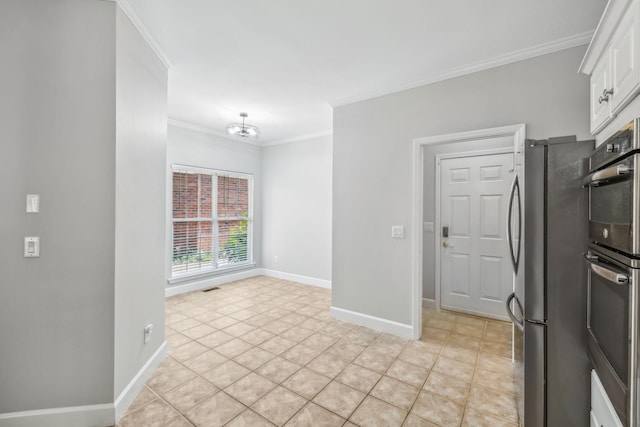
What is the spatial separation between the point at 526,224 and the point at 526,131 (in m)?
1.19

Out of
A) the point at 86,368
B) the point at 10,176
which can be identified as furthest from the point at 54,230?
the point at 86,368

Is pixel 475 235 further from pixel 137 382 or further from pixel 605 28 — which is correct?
pixel 137 382

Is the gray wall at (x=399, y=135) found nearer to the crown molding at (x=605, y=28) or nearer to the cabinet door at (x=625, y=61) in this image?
the crown molding at (x=605, y=28)

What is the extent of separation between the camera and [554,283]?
1.51 metres

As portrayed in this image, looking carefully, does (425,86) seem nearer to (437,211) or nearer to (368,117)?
(368,117)

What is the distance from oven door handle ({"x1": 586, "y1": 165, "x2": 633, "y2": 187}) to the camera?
3.40 feet

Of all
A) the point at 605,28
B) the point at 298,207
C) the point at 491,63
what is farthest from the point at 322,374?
the point at 298,207

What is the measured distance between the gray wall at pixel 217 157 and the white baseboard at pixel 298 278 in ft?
1.06

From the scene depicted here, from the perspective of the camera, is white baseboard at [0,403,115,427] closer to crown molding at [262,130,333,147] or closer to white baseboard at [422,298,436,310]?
white baseboard at [422,298,436,310]

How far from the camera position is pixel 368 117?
3.22 metres

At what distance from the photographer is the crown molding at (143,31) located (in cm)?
181

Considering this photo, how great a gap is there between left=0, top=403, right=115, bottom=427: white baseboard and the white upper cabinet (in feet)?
10.7

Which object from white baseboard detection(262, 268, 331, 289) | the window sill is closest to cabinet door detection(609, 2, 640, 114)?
white baseboard detection(262, 268, 331, 289)

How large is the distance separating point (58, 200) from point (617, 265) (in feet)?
9.43
